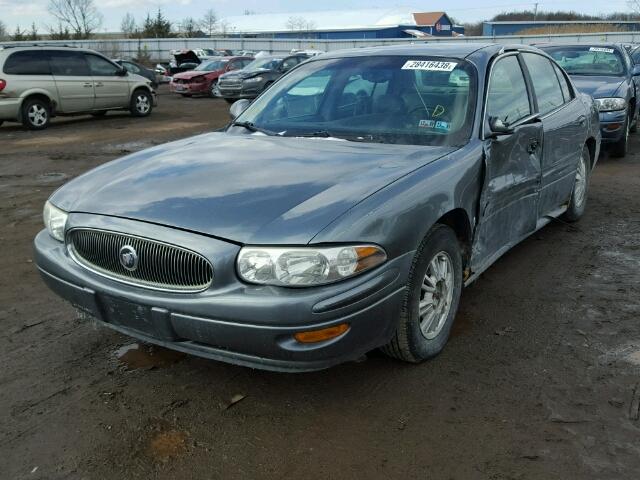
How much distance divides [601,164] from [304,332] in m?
8.14

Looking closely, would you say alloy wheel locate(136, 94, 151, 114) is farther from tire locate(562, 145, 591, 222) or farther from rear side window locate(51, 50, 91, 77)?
tire locate(562, 145, 591, 222)

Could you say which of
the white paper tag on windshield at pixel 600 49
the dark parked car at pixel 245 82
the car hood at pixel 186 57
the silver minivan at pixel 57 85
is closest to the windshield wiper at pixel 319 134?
the white paper tag on windshield at pixel 600 49

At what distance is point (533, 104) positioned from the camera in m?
4.48

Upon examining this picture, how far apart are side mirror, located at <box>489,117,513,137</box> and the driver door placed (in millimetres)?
17

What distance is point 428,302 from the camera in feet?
10.6

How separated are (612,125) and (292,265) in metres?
7.91

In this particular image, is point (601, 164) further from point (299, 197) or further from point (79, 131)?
point (79, 131)

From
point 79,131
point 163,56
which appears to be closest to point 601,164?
point 79,131

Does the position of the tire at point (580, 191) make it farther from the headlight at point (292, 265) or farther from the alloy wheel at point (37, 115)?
the alloy wheel at point (37, 115)

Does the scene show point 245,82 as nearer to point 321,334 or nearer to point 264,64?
point 264,64

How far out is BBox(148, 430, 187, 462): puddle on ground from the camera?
2578 millimetres

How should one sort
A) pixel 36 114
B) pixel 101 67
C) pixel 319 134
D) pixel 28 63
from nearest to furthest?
pixel 319 134, pixel 28 63, pixel 36 114, pixel 101 67

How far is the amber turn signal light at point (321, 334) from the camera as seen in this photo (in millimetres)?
2525

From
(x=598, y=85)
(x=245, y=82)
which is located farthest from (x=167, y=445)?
(x=245, y=82)
